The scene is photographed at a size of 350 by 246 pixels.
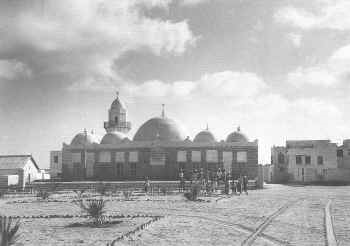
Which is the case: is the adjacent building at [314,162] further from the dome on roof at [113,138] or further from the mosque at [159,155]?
the dome on roof at [113,138]

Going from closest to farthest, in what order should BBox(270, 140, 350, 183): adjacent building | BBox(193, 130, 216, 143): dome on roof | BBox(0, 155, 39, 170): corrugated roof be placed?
BBox(0, 155, 39, 170): corrugated roof, BBox(193, 130, 216, 143): dome on roof, BBox(270, 140, 350, 183): adjacent building

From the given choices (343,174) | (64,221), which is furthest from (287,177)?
(64,221)

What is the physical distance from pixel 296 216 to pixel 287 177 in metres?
42.1

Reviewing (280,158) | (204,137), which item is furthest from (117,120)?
(280,158)

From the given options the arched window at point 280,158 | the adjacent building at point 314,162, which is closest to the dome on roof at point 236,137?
the adjacent building at point 314,162

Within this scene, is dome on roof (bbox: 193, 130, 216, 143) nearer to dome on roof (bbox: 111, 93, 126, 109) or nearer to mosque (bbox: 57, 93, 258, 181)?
mosque (bbox: 57, 93, 258, 181)

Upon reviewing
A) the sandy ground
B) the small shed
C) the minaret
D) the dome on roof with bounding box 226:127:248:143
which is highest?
the minaret

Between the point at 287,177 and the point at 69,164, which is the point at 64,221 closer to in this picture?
the point at 69,164

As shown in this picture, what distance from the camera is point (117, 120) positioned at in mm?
59469

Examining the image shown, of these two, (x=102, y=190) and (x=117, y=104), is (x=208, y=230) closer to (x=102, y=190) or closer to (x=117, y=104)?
(x=102, y=190)

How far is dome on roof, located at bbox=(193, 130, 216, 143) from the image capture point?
51.8 m

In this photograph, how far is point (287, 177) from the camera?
57.1 metres

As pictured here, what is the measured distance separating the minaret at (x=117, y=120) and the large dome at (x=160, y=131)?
5.82m

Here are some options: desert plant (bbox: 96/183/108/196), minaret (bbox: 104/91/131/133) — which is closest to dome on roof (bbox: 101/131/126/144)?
minaret (bbox: 104/91/131/133)
